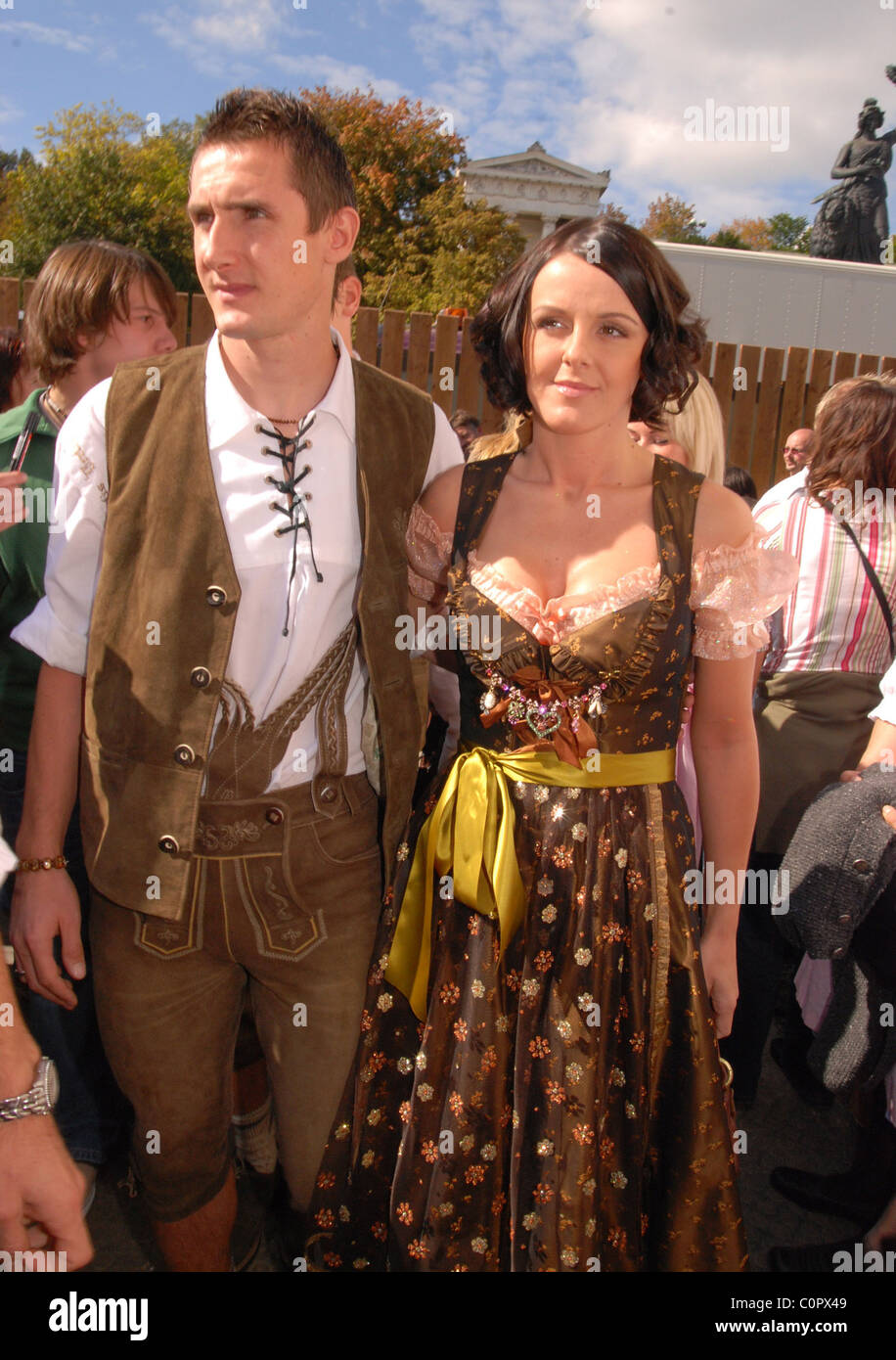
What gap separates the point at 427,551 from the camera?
A: 1.83 metres

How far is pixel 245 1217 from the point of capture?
2297mm

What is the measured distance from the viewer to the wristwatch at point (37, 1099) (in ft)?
3.51

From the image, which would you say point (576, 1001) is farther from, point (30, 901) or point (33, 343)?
point (33, 343)

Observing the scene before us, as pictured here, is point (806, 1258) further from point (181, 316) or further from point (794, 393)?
point (794, 393)

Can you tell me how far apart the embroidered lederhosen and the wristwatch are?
0.51m

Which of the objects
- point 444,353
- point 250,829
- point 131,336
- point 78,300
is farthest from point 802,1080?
point 444,353

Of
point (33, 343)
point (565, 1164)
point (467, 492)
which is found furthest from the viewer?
point (33, 343)

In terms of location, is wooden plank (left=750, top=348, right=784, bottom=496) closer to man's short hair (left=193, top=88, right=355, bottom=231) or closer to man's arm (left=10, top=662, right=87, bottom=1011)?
man's short hair (left=193, top=88, right=355, bottom=231)

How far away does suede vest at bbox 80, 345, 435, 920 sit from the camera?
1596 millimetres

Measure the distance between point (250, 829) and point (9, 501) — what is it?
67 centimetres

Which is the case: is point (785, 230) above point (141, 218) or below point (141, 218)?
above
